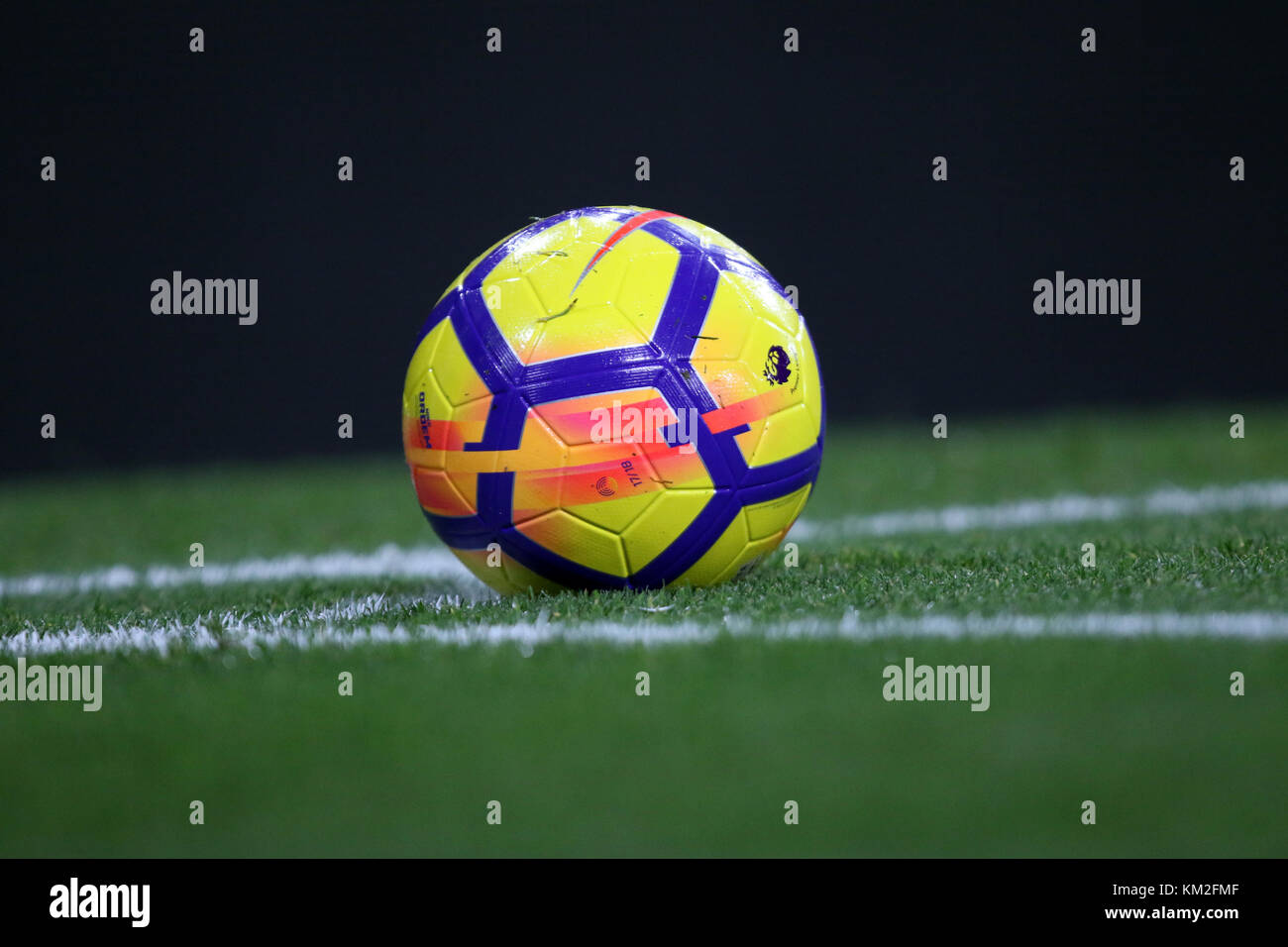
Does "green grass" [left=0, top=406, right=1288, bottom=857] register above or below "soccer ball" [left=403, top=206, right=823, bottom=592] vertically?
below

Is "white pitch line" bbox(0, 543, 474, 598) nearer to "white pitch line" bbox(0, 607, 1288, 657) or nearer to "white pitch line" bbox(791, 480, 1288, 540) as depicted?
"white pitch line" bbox(0, 607, 1288, 657)

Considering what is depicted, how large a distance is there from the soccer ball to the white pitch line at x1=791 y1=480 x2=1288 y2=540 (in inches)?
68.1

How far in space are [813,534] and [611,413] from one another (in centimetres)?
218

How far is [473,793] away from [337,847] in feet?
0.88

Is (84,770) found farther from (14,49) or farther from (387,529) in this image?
(14,49)

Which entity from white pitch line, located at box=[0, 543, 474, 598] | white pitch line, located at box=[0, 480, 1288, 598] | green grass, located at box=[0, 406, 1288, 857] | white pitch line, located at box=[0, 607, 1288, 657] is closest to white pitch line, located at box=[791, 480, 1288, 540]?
white pitch line, located at box=[0, 480, 1288, 598]

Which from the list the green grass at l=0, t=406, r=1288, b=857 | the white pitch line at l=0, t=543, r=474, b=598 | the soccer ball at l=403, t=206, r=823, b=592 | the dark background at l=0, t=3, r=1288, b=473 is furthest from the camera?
the dark background at l=0, t=3, r=1288, b=473

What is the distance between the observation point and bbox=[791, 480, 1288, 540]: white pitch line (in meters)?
5.38

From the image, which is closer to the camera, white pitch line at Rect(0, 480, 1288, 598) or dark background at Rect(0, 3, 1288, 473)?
white pitch line at Rect(0, 480, 1288, 598)

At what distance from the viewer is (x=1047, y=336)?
9.23 m

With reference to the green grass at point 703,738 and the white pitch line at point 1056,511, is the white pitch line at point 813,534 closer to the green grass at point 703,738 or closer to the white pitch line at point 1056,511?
the white pitch line at point 1056,511

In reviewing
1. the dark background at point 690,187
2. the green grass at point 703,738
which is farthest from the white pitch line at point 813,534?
the dark background at point 690,187

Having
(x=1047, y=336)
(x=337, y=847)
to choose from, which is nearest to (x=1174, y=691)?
(x=337, y=847)

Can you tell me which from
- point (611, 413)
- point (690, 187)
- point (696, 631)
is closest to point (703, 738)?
point (696, 631)
